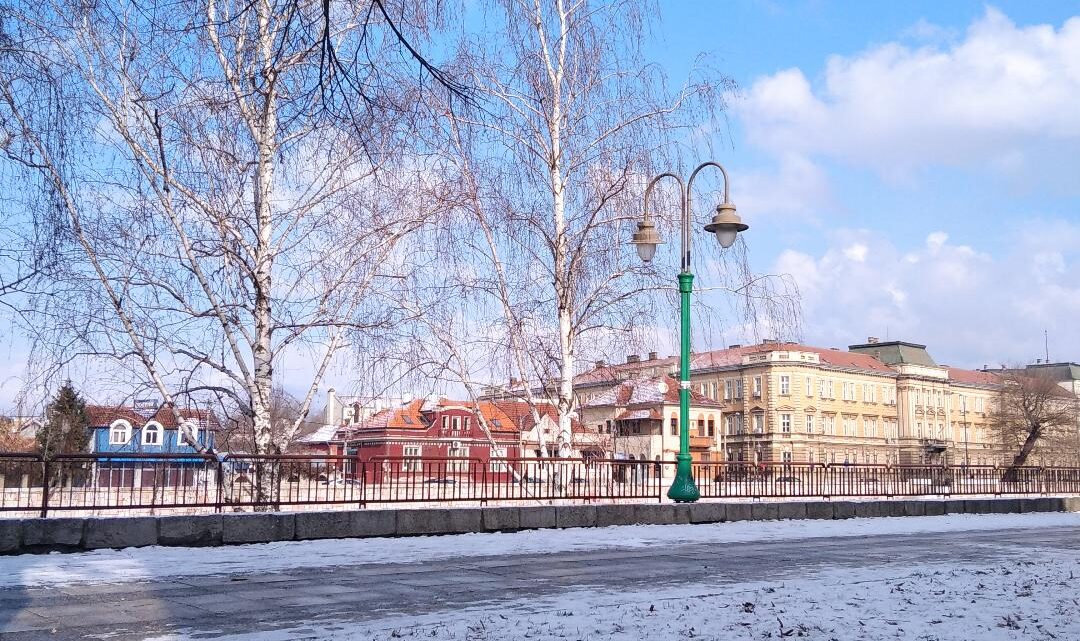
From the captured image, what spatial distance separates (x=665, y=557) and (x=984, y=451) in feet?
421

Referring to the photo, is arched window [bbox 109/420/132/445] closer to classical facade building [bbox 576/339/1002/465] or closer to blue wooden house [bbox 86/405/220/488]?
blue wooden house [bbox 86/405/220/488]

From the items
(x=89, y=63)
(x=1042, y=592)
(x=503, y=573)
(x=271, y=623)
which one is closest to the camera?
(x=271, y=623)

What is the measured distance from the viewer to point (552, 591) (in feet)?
32.7

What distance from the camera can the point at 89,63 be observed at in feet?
57.3

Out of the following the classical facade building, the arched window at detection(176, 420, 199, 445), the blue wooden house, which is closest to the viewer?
the blue wooden house

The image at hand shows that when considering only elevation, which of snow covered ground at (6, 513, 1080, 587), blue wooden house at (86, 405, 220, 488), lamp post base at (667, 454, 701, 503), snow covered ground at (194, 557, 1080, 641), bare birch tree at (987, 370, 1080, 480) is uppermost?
bare birch tree at (987, 370, 1080, 480)

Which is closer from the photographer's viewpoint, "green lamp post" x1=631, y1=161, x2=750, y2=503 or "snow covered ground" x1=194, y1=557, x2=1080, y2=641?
"snow covered ground" x1=194, y1=557, x2=1080, y2=641

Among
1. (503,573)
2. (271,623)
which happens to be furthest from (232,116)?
(271,623)

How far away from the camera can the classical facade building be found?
113188mm

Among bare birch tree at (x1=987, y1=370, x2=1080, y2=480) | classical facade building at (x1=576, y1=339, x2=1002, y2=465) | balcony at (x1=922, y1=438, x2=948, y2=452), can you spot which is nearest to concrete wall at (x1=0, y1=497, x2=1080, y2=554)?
bare birch tree at (x1=987, y1=370, x2=1080, y2=480)

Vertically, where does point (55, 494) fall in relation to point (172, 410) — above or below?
below

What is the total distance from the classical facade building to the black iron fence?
81107 millimetres

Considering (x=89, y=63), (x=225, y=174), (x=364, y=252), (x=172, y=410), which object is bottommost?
(x=172, y=410)

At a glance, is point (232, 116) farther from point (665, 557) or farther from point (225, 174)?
point (665, 557)
